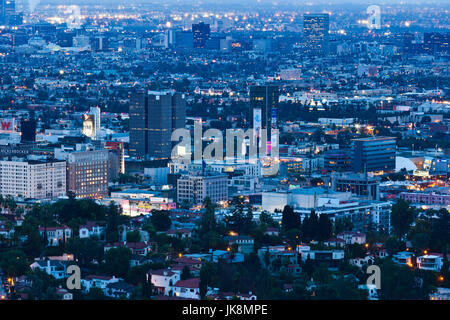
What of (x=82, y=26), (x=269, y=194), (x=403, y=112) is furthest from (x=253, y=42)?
(x=269, y=194)

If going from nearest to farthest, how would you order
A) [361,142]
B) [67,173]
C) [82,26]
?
[67,173] < [361,142] < [82,26]

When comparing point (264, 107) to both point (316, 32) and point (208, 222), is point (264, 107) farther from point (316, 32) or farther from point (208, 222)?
point (316, 32)

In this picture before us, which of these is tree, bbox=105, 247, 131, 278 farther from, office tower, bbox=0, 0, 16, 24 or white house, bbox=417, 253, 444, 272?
office tower, bbox=0, 0, 16, 24

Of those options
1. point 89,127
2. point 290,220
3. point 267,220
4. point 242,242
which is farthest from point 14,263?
point 89,127

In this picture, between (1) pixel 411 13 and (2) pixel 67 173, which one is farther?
(1) pixel 411 13
